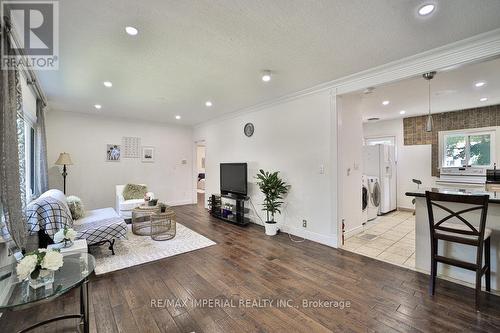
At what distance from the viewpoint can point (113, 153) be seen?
5902 millimetres

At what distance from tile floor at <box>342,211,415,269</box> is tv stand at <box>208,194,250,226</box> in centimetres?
215

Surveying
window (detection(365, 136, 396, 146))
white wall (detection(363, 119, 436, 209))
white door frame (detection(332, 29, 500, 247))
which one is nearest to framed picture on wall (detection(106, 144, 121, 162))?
white door frame (detection(332, 29, 500, 247))

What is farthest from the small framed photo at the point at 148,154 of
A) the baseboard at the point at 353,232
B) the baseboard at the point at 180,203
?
the baseboard at the point at 353,232

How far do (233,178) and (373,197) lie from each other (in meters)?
3.30

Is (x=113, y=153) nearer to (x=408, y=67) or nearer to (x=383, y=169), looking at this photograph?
(x=408, y=67)

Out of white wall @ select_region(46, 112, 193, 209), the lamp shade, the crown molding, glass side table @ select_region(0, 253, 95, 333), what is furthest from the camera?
white wall @ select_region(46, 112, 193, 209)

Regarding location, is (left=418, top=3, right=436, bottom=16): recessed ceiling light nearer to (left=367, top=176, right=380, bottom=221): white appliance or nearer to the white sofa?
(left=367, top=176, right=380, bottom=221): white appliance

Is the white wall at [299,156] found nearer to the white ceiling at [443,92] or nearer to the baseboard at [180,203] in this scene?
the white ceiling at [443,92]

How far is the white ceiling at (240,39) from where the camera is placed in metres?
1.80

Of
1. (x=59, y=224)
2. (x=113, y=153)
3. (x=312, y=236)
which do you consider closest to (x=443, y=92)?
(x=312, y=236)

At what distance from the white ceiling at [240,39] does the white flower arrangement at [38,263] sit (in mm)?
1916

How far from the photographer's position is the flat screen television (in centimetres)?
484

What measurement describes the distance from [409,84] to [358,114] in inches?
33.7

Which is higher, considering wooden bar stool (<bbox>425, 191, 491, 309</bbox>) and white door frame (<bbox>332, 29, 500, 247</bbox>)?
white door frame (<bbox>332, 29, 500, 247</bbox>)
